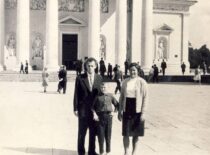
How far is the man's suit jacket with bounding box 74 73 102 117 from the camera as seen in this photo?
26.9 feet

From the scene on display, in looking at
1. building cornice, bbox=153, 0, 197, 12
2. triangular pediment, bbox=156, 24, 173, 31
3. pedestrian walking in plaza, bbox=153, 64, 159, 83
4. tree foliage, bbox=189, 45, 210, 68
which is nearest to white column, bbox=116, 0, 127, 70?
pedestrian walking in plaza, bbox=153, 64, 159, 83

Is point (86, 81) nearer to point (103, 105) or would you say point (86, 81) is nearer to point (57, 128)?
point (103, 105)

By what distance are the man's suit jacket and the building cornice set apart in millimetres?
41754

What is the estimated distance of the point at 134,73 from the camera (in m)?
8.20

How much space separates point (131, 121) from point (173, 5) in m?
43.6

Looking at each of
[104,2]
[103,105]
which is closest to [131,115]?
[103,105]

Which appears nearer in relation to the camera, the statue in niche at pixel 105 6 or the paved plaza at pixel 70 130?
the paved plaza at pixel 70 130

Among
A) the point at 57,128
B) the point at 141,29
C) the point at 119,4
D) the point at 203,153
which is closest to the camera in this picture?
the point at 203,153

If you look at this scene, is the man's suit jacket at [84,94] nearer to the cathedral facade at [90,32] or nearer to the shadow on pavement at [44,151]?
the shadow on pavement at [44,151]

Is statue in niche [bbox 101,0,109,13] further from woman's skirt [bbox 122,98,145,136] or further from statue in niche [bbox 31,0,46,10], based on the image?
woman's skirt [bbox 122,98,145,136]

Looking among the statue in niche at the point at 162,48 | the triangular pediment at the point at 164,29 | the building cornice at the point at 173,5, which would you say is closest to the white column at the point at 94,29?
the building cornice at the point at 173,5

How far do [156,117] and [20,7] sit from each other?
2629 cm

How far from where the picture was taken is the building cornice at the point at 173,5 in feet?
162

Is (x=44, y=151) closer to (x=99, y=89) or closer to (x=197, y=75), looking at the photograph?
(x=99, y=89)
